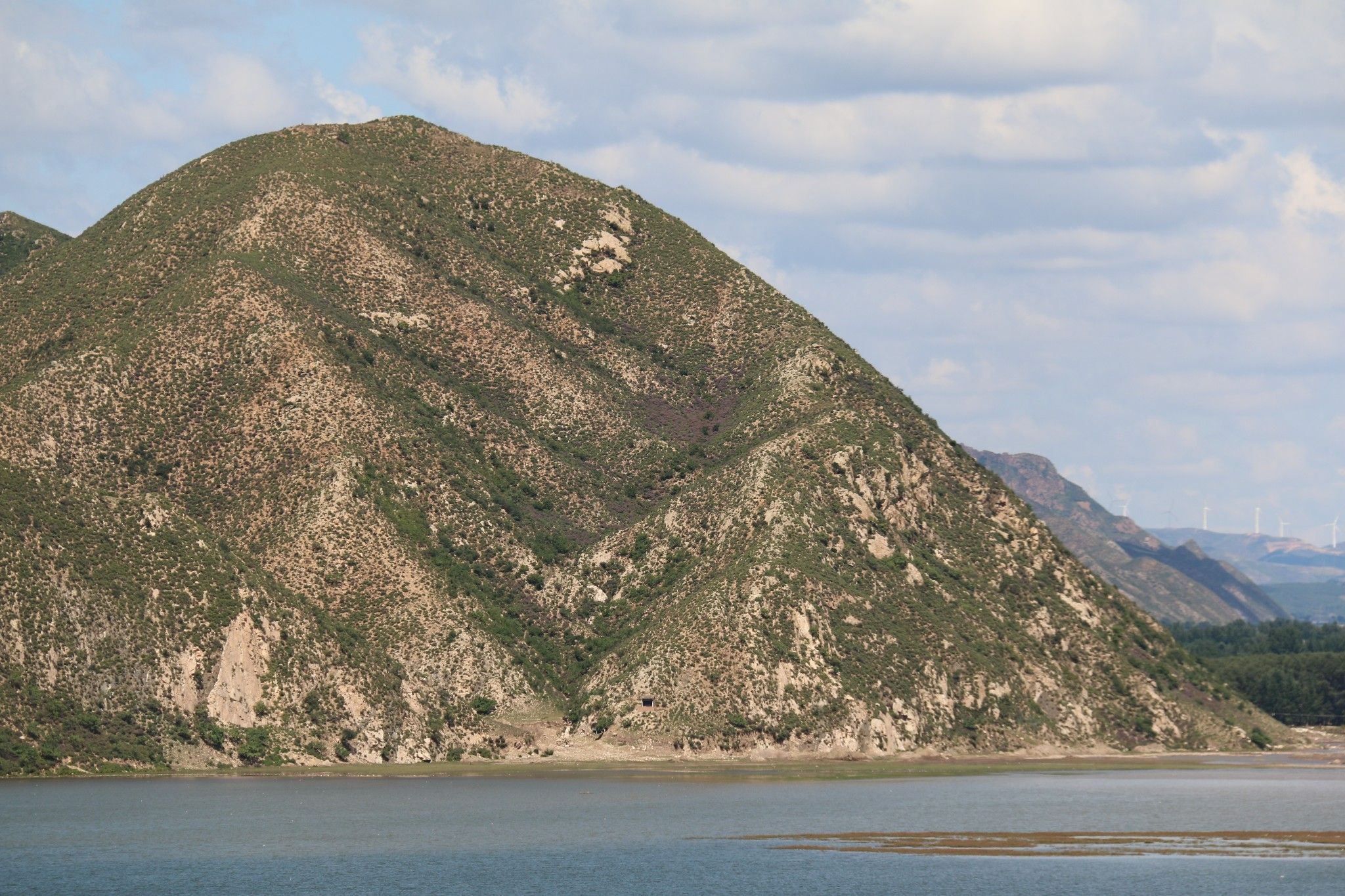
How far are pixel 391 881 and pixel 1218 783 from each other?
300 ft

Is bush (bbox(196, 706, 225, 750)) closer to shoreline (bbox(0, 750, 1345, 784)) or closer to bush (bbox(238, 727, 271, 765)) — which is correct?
bush (bbox(238, 727, 271, 765))

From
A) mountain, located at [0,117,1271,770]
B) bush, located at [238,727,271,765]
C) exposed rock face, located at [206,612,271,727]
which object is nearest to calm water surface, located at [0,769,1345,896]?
bush, located at [238,727,271,765]

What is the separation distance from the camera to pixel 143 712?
158375 mm

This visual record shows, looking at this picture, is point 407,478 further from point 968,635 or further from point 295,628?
point 968,635

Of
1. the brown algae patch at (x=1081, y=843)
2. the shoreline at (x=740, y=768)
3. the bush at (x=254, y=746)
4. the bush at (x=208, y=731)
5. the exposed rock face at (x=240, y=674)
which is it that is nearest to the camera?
the brown algae patch at (x=1081, y=843)

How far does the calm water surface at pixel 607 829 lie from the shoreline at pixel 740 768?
3269 millimetres

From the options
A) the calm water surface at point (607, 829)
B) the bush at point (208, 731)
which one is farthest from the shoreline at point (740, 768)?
the calm water surface at point (607, 829)

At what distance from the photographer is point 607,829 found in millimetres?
122688

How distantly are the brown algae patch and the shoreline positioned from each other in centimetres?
4222

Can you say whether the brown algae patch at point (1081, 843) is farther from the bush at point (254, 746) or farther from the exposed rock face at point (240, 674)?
the exposed rock face at point (240, 674)

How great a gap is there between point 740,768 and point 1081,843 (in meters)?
59.6

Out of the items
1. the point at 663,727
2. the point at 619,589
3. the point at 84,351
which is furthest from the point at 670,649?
the point at 84,351

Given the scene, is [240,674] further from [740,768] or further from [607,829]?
[607,829]

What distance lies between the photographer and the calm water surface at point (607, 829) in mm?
99188
